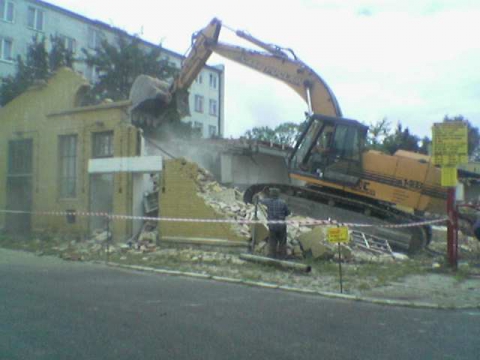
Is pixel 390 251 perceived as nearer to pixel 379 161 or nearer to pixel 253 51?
pixel 379 161

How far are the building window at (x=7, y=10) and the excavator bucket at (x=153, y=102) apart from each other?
2968 centimetres

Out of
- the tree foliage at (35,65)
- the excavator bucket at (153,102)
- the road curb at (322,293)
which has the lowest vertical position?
the road curb at (322,293)

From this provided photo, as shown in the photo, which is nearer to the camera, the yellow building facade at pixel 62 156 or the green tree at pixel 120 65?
the yellow building facade at pixel 62 156

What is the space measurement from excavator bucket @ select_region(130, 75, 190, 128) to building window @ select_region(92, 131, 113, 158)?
4.15 feet

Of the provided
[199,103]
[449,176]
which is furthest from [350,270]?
[199,103]

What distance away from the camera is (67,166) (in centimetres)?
1888

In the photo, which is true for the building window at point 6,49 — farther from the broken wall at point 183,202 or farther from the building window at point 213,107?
the broken wall at point 183,202

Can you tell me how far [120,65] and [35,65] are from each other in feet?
18.5

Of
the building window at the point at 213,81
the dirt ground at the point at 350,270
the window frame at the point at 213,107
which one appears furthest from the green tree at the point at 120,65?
the building window at the point at 213,81

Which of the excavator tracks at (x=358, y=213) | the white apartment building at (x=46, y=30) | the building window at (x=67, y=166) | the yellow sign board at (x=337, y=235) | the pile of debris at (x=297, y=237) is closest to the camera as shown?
the yellow sign board at (x=337, y=235)

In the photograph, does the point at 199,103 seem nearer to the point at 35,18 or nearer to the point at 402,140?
the point at 35,18

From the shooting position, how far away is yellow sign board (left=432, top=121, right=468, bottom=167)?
11078 mm

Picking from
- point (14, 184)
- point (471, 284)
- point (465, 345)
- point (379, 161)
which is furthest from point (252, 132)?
point (465, 345)

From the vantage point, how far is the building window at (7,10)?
41.2 m
